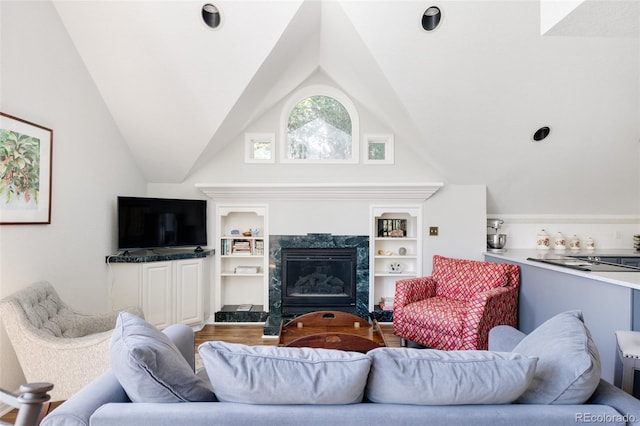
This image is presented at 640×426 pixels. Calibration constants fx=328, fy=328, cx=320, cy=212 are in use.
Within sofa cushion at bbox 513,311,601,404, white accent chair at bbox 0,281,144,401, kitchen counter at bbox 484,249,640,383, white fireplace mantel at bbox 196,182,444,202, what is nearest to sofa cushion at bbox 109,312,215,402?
white accent chair at bbox 0,281,144,401

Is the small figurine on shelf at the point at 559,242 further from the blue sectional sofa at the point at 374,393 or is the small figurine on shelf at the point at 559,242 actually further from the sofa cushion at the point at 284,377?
the sofa cushion at the point at 284,377

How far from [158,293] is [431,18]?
3652mm

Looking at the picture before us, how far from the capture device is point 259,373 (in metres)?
1.07

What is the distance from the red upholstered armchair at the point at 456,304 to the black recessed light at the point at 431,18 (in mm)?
2278

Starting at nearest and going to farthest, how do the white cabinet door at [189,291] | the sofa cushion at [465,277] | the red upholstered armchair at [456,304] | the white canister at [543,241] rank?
the red upholstered armchair at [456,304] → the sofa cushion at [465,277] → the white cabinet door at [189,291] → the white canister at [543,241]

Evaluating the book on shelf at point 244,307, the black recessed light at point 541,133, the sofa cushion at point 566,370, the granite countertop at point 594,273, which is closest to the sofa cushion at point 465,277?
the granite countertop at point 594,273

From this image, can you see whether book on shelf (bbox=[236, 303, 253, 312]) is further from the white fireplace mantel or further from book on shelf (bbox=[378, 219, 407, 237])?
book on shelf (bbox=[378, 219, 407, 237])

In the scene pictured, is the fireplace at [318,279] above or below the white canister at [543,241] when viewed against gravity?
below

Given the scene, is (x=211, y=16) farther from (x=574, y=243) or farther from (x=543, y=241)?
(x=574, y=243)

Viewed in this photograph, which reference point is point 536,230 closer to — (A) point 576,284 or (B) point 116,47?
(A) point 576,284

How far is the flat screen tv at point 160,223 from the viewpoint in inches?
133

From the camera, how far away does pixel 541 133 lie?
3346mm

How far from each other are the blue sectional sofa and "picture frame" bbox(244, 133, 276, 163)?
3109 millimetres

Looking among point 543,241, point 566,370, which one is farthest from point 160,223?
point 543,241
